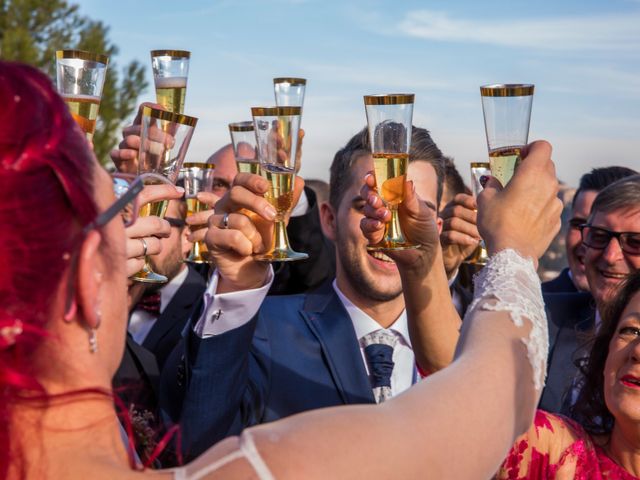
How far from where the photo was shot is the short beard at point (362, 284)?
4.41 meters

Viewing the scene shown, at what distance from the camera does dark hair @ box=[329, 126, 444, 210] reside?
4.68 m

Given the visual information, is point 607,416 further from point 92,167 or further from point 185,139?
point 92,167

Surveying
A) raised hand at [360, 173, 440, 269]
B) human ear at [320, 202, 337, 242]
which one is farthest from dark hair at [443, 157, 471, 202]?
raised hand at [360, 173, 440, 269]

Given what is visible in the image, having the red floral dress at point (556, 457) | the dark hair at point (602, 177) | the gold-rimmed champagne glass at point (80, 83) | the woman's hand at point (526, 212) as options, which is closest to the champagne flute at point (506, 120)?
the woman's hand at point (526, 212)

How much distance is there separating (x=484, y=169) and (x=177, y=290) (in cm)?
318

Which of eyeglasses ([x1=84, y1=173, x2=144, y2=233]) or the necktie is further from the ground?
eyeglasses ([x1=84, y1=173, x2=144, y2=233])

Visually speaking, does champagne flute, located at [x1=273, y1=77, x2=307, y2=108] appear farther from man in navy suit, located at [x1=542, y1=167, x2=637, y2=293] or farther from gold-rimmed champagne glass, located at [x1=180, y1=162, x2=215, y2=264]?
man in navy suit, located at [x1=542, y1=167, x2=637, y2=293]

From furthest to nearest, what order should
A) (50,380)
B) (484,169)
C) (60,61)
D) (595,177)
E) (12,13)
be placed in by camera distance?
(12,13), (595,177), (484,169), (60,61), (50,380)

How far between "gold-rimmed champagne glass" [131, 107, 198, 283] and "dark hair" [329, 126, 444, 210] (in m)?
1.64

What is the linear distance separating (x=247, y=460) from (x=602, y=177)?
5.36m

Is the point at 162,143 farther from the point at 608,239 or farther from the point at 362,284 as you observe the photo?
the point at 608,239

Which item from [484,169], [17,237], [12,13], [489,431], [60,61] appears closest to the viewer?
[17,237]

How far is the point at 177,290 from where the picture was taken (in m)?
6.61

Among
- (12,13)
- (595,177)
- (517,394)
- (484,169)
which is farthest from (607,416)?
(12,13)
